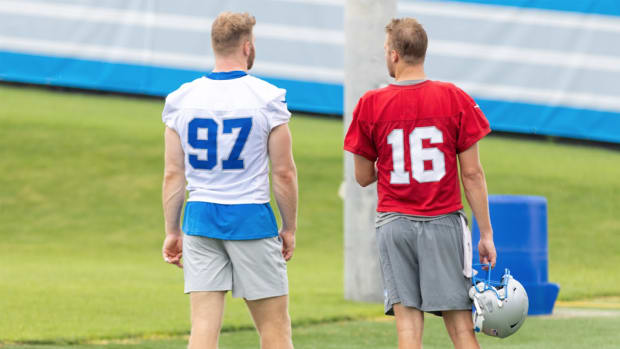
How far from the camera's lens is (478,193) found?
4977 mm

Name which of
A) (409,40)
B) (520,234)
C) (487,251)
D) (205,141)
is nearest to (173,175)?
(205,141)

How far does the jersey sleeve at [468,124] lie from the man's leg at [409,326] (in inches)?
32.3

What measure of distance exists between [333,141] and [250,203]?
12297 millimetres

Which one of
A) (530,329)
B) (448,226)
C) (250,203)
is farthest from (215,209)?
(530,329)

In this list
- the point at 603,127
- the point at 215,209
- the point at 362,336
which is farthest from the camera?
the point at 603,127

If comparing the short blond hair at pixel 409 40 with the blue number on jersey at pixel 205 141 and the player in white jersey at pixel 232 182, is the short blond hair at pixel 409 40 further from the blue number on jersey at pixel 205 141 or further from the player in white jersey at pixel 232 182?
the blue number on jersey at pixel 205 141

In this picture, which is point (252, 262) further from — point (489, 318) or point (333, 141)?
point (333, 141)

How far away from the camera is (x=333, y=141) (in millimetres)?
17125

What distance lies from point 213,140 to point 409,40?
1.02 meters

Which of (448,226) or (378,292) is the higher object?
(448,226)

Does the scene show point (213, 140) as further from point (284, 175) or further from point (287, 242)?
point (287, 242)

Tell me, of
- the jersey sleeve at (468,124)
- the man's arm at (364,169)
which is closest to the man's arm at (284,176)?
the man's arm at (364,169)

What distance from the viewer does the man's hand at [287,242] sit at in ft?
16.5

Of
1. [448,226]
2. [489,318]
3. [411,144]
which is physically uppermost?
[411,144]
